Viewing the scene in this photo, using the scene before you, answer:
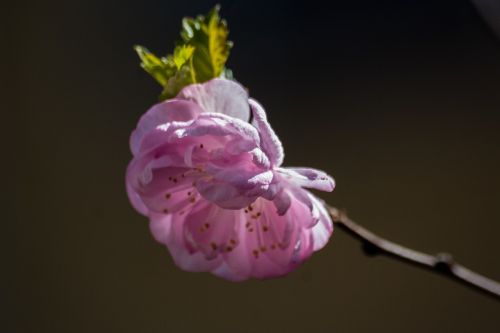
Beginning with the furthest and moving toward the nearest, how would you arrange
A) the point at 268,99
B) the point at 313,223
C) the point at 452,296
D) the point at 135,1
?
the point at 135,1 → the point at 268,99 → the point at 452,296 → the point at 313,223

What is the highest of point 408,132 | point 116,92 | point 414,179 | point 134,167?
point 134,167

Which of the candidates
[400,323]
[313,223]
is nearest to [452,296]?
[400,323]

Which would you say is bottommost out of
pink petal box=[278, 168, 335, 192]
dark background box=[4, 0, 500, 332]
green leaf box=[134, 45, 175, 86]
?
dark background box=[4, 0, 500, 332]

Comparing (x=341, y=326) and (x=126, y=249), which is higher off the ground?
(x=126, y=249)

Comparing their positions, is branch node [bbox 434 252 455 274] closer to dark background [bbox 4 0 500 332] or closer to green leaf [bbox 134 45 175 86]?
green leaf [bbox 134 45 175 86]

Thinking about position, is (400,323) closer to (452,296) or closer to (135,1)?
(452,296)

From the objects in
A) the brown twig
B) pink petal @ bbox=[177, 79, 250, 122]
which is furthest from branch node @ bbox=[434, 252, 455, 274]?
pink petal @ bbox=[177, 79, 250, 122]

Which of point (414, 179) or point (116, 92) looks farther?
point (116, 92)
